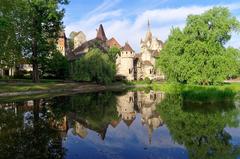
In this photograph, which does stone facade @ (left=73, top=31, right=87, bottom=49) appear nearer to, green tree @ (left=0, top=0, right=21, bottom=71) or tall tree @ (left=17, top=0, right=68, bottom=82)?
tall tree @ (left=17, top=0, right=68, bottom=82)

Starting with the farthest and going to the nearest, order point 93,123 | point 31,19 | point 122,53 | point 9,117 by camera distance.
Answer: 1. point 122,53
2. point 31,19
3. point 9,117
4. point 93,123

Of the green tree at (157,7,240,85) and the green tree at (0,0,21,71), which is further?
the green tree at (0,0,21,71)

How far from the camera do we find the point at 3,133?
15859 millimetres

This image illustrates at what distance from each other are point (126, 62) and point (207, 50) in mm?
66524

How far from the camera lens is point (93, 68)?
6194cm

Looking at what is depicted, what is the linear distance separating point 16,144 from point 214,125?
10.6 m

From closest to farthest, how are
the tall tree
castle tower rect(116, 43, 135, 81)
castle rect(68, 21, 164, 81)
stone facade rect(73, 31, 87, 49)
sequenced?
the tall tree
castle rect(68, 21, 164, 81)
castle tower rect(116, 43, 135, 81)
stone facade rect(73, 31, 87, 49)

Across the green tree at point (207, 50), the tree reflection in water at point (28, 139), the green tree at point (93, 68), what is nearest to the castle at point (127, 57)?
the green tree at point (93, 68)

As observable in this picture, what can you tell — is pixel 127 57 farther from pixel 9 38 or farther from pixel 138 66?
pixel 9 38

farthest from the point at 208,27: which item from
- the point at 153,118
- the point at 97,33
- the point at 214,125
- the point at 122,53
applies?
the point at 97,33

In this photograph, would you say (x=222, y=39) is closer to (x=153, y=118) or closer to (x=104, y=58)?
(x=153, y=118)

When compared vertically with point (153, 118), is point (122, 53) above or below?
above

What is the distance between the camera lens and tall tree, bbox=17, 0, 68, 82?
5259 centimetres

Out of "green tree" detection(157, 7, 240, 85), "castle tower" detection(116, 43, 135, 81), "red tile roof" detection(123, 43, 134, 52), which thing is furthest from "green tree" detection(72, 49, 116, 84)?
"red tile roof" detection(123, 43, 134, 52)
